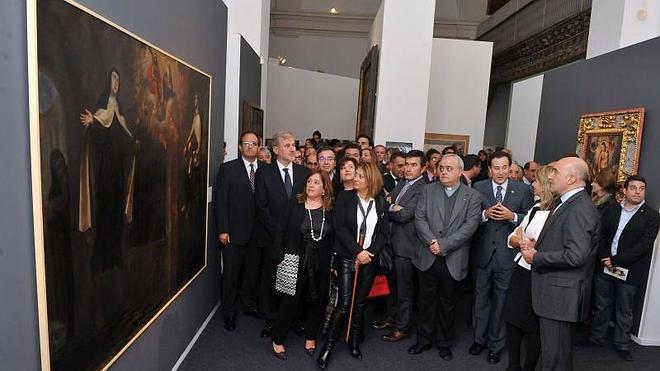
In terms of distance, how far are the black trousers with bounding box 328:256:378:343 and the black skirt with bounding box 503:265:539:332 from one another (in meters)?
1.26

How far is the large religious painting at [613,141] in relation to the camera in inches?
200

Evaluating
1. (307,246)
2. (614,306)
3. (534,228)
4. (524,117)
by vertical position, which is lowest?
(614,306)

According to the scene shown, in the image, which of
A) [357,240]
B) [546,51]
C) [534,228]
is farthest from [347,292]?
[546,51]

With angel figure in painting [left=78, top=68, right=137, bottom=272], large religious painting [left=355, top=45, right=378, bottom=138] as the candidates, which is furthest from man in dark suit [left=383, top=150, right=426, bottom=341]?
large religious painting [left=355, top=45, right=378, bottom=138]

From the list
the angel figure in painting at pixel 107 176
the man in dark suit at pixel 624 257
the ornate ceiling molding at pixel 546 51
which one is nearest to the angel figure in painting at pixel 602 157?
the man in dark suit at pixel 624 257

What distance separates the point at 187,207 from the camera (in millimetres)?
3664

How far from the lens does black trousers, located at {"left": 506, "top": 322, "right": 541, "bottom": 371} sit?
3.38 meters

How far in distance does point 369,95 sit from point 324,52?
8.45 meters

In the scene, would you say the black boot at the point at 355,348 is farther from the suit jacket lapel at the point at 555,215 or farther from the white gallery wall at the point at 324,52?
the white gallery wall at the point at 324,52

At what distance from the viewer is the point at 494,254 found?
14.1ft

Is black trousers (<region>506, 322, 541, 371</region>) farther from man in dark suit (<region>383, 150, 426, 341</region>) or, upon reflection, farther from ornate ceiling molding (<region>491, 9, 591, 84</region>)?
ornate ceiling molding (<region>491, 9, 591, 84</region>)

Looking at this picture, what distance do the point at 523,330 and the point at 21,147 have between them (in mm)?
3518

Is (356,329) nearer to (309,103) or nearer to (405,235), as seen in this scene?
(405,235)

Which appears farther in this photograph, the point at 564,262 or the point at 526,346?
the point at 526,346
